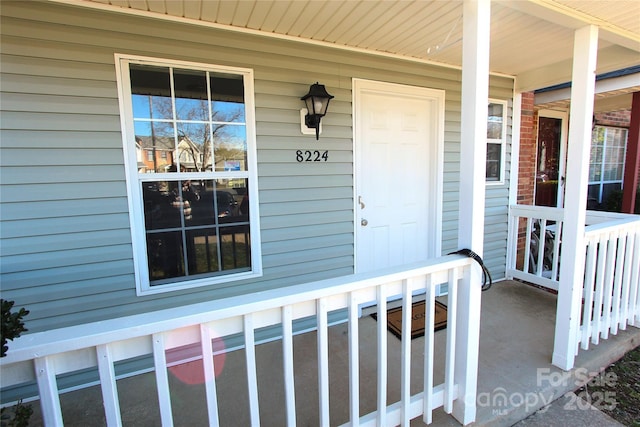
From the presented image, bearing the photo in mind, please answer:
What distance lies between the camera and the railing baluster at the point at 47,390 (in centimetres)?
97

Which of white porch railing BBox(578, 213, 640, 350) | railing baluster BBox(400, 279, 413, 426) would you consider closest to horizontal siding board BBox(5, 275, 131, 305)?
railing baluster BBox(400, 279, 413, 426)

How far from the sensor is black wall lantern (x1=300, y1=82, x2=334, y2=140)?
2479mm

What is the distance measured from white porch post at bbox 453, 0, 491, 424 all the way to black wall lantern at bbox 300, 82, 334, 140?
44.1 inches

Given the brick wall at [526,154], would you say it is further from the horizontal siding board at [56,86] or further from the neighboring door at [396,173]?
the horizontal siding board at [56,86]

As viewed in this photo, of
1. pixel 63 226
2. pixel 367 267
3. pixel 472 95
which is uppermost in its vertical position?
pixel 472 95

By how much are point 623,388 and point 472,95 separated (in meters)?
2.22

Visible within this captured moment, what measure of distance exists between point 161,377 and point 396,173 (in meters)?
2.65

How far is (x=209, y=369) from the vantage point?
118 centimetres

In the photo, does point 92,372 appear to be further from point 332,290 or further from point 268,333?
point 332,290

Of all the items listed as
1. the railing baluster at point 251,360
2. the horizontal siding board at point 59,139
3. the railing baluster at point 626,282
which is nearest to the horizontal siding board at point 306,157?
the horizontal siding board at point 59,139

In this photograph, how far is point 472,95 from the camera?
1.61 metres

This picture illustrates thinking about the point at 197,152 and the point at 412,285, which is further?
the point at 197,152

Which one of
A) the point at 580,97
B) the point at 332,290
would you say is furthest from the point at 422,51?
the point at 332,290

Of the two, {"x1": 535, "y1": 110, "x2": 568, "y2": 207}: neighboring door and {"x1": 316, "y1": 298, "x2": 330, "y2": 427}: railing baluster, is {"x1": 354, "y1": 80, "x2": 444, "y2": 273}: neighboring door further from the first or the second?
{"x1": 535, "y1": 110, "x2": 568, "y2": 207}: neighboring door
